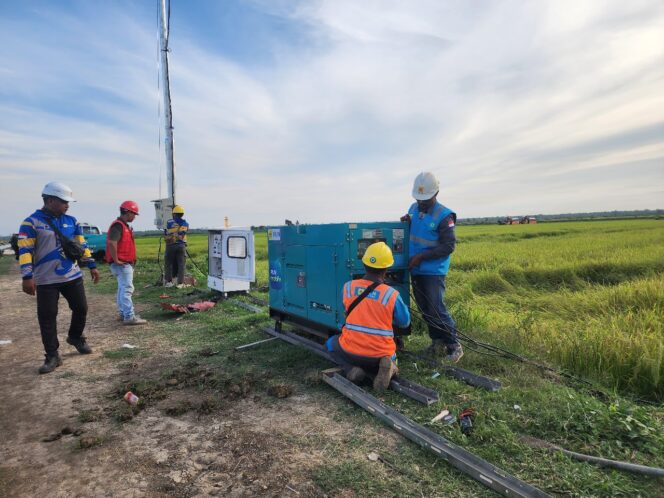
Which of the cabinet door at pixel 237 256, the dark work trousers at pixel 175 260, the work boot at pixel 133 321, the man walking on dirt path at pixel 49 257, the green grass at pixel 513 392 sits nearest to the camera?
the green grass at pixel 513 392

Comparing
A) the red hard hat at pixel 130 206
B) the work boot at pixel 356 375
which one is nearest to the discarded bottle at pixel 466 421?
the work boot at pixel 356 375

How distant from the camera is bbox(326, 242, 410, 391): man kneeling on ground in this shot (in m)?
3.77

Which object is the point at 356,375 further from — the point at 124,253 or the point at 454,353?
the point at 124,253

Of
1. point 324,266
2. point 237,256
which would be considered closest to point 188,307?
point 237,256

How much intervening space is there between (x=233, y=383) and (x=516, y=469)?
2.66 metres

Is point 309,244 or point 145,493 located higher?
point 309,244

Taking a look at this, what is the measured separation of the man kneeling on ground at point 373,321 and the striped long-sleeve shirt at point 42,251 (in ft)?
11.2

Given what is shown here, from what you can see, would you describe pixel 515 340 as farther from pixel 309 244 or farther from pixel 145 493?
pixel 145 493

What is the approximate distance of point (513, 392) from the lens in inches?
143

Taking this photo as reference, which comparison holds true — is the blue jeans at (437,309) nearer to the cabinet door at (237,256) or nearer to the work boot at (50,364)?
the work boot at (50,364)

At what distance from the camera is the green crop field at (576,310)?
13.3ft

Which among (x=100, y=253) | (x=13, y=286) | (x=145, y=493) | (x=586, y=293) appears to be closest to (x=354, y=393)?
(x=145, y=493)

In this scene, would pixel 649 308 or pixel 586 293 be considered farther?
pixel 586 293

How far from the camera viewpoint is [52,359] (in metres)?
4.77
